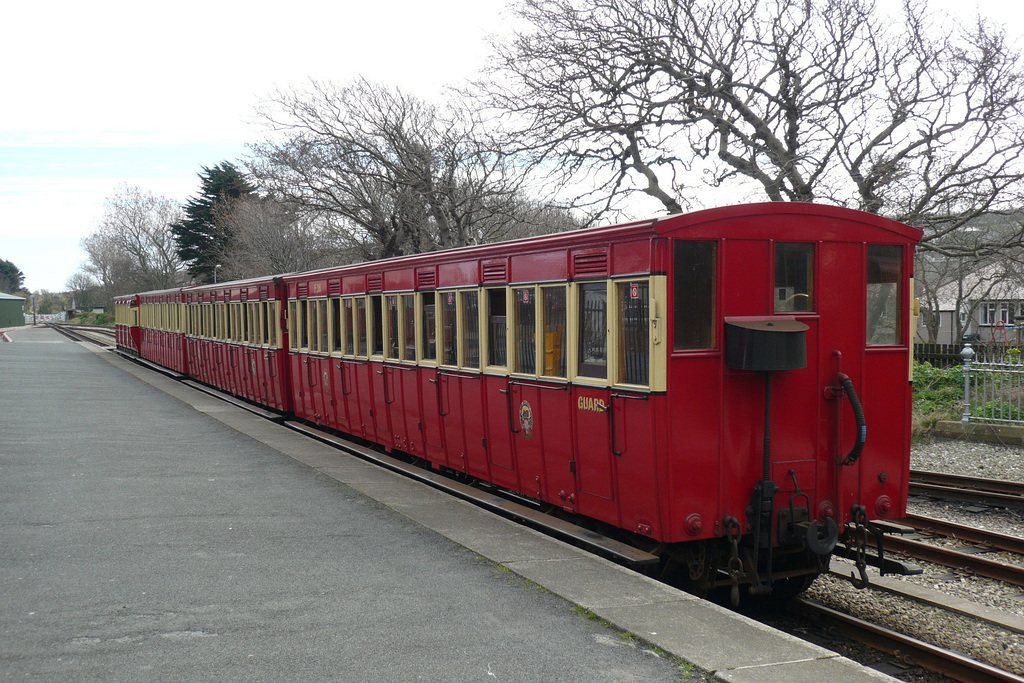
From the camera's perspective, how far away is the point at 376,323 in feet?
37.8

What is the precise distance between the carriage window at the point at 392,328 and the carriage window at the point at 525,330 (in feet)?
10.4

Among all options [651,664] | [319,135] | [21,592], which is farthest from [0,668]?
[319,135]

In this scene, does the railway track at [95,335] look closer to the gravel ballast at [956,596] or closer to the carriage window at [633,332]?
the gravel ballast at [956,596]

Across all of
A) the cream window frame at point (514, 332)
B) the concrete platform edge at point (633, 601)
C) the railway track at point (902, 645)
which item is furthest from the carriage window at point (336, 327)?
the railway track at point (902, 645)

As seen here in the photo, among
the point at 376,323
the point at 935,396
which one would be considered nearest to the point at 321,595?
the point at 376,323

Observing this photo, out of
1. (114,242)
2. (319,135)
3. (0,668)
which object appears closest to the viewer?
(0,668)

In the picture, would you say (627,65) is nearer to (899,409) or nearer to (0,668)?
(899,409)

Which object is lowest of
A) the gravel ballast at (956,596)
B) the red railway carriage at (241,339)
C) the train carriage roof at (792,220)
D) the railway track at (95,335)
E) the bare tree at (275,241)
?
the railway track at (95,335)

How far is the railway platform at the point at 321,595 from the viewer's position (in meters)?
4.66

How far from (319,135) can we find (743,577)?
755 inches

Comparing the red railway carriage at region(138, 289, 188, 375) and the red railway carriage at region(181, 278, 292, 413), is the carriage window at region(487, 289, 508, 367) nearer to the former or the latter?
the red railway carriage at region(181, 278, 292, 413)

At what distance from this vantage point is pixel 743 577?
620cm

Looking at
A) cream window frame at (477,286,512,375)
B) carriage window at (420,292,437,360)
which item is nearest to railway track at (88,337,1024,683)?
cream window frame at (477,286,512,375)

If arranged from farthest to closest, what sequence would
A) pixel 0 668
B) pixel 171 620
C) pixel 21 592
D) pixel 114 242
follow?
pixel 114 242 < pixel 21 592 < pixel 171 620 < pixel 0 668
